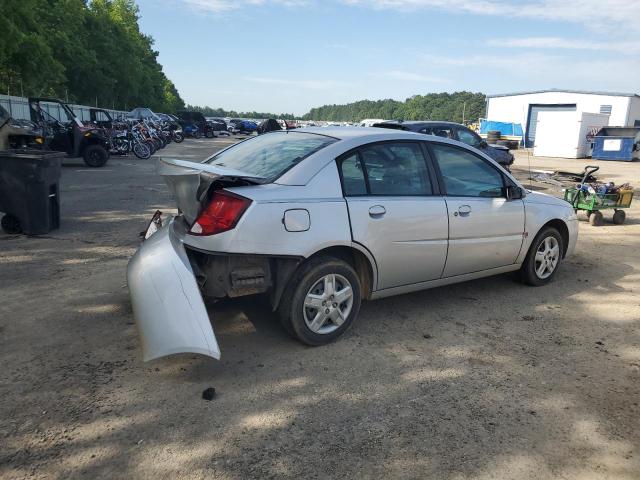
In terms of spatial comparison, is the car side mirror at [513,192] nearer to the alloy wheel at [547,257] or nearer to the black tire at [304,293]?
the alloy wheel at [547,257]

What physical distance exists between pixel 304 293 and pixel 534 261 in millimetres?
2876

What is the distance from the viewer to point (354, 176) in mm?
3920

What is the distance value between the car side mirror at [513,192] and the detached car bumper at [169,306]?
10.2 feet

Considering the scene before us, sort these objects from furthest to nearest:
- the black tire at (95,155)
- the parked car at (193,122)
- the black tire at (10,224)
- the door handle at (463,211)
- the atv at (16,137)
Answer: the parked car at (193,122) → the black tire at (95,155) → the atv at (16,137) → the black tire at (10,224) → the door handle at (463,211)

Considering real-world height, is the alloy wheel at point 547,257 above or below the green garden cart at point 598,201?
below

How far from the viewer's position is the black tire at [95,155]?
51.3 feet

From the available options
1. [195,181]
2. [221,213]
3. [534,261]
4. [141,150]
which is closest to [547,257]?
[534,261]

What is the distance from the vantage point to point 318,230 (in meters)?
3.61

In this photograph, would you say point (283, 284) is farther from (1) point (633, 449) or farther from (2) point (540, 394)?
(1) point (633, 449)

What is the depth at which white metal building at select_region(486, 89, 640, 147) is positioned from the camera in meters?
38.0

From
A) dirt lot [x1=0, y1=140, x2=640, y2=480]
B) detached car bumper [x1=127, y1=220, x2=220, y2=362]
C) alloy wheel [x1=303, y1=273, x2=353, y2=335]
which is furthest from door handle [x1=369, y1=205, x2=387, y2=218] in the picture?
detached car bumper [x1=127, y1=220, x2=220, y2=362]

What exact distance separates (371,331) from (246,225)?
58.7 inches

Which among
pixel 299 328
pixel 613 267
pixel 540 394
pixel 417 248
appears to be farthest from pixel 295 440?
pixel 613 267

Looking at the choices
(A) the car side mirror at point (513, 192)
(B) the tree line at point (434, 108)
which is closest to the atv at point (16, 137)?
(A) the car side mirror at point (513, 192)
